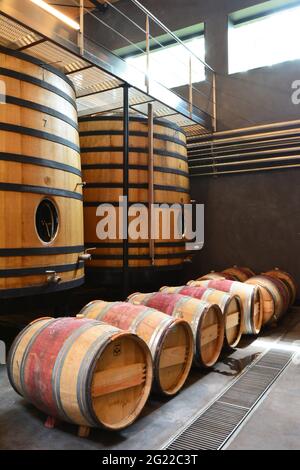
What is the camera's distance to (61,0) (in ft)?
29.9

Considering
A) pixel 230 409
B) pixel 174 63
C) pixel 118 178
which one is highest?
pixel 174 63

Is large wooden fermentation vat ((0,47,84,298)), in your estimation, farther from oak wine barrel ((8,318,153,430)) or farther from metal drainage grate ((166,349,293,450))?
metal drainage grate ((166,349,293,450))

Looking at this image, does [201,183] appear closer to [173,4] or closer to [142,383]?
[173,4]

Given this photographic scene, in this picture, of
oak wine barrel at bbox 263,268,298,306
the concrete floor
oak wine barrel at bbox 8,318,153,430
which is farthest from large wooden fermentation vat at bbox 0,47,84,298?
oak wine barrel at bbox 263,268,298,306

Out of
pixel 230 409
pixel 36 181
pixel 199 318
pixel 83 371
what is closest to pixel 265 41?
pixel 36 181

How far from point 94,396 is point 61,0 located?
9626 millimetres

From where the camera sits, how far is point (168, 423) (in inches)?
102

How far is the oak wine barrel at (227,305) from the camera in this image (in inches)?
161

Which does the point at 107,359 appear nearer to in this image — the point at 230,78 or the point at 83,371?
the point at 83,371

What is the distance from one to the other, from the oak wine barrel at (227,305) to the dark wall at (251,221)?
2985 mm

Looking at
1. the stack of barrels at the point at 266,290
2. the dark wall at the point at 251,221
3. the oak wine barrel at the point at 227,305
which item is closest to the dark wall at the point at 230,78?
the dark wall at the point at 251,221

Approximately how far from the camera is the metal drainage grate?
2361 millimetres

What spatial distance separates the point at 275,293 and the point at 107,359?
345 cm
